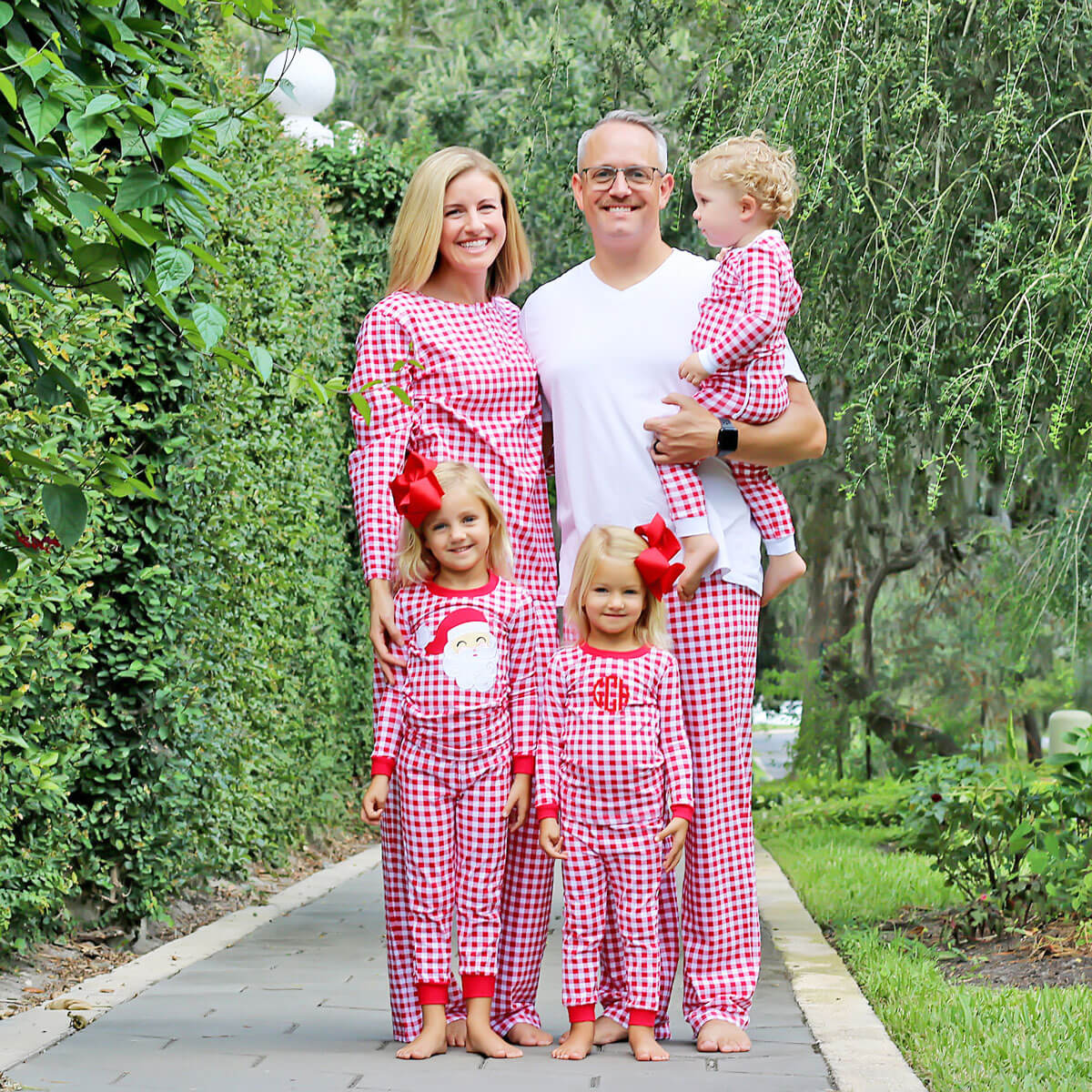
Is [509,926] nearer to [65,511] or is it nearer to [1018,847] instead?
[65,511]

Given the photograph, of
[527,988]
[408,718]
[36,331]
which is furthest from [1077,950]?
[36,331]

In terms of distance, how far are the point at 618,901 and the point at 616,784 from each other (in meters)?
0.28

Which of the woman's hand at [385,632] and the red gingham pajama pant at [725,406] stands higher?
the red gingham pajama pant at [725,406]

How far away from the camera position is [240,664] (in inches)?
236

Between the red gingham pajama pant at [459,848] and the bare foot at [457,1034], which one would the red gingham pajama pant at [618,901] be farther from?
the bare foot at [457,1034]

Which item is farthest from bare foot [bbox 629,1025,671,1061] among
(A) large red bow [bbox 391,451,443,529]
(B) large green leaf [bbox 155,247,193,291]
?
(B) large green leaf [bbox 155,247,193,291]

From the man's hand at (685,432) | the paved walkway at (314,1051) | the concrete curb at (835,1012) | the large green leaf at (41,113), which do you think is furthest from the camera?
the man's hand at (685,432)

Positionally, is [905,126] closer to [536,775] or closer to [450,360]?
[450,360]

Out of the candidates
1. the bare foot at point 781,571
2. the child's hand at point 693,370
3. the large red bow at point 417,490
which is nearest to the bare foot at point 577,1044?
the bare foot at point 781,571

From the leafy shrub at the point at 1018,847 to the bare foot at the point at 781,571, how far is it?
2111mm

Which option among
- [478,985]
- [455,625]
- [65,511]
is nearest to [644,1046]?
[478,985]

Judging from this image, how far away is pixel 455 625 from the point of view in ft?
11.1

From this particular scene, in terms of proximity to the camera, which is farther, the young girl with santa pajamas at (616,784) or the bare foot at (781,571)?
the bare foot at (781,571)

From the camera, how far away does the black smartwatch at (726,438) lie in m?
3.50
